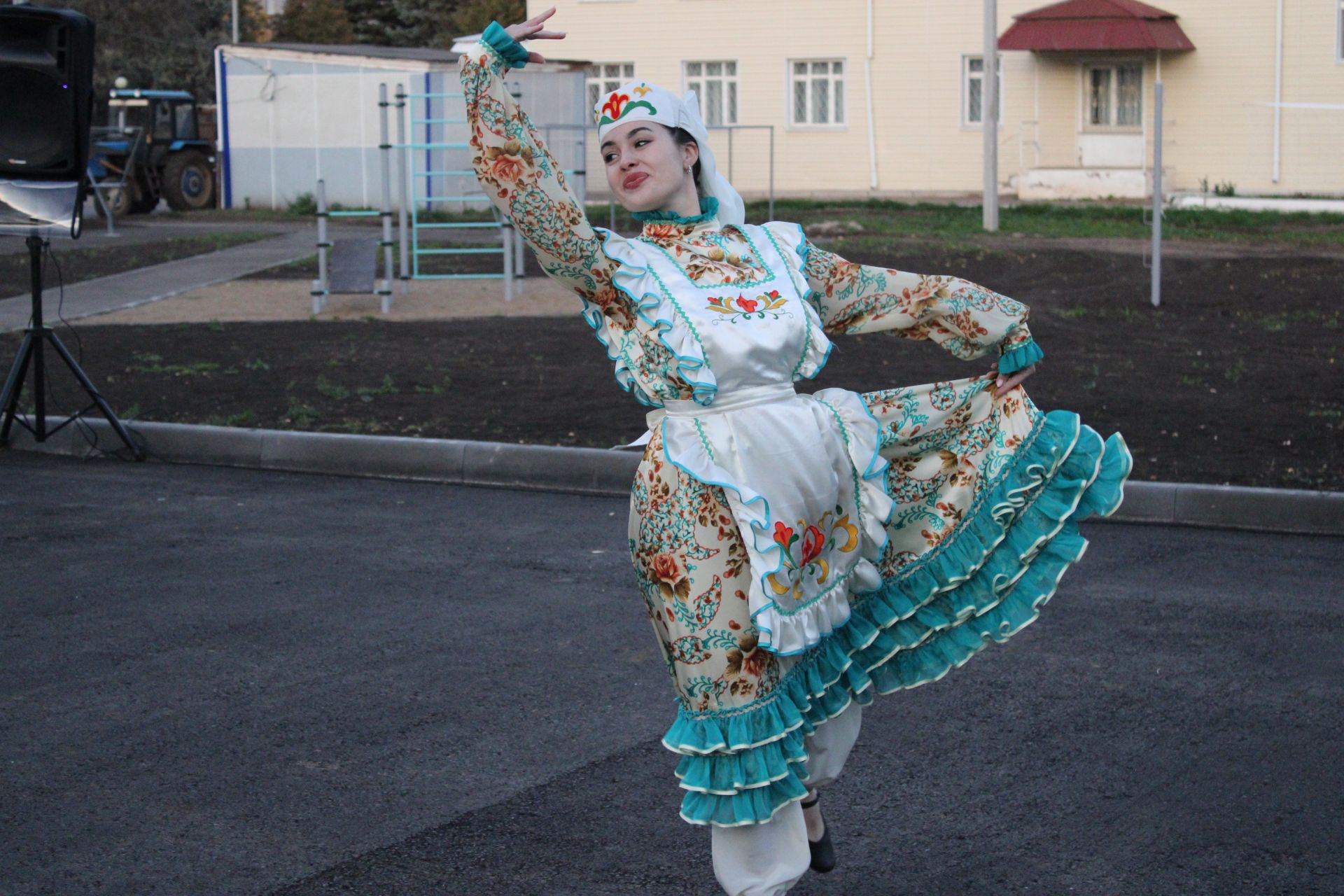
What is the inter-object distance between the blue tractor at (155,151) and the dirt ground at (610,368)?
16.6 metres

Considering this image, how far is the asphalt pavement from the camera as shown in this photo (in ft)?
12.9

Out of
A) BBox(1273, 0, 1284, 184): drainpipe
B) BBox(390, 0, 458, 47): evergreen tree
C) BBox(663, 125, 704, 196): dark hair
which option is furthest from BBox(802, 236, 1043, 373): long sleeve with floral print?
BBox(390, 0, 458, 47): evergreen tree

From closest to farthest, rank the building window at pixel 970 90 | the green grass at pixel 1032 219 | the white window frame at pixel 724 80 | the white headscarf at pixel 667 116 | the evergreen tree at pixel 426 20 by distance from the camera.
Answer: the white headscarf at pixel 667 116 < the green grass at pixel 1032 219 < the building window at pixel 970 90 < the white window frame at pixel 724 80 < the evergreen tree at pixel 426 20

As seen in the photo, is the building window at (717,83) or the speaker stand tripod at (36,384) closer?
the speaker stand tripod at (36,384)

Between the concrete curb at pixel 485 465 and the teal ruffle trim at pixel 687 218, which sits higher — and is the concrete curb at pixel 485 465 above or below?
below

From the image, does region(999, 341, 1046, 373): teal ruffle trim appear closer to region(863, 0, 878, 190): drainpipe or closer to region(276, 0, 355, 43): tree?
region(863, 0, 878, 190): drainpipe

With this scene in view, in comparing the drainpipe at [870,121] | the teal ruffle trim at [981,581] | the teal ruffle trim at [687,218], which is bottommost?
the teal ruffle trim at [981,581]

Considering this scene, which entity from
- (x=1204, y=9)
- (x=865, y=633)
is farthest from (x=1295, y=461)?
(x=1204, y=9)

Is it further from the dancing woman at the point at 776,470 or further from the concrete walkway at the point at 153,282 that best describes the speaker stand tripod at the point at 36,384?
the dancing woman at the point at 776,470

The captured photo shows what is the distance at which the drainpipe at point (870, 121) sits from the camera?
3547 centimetres

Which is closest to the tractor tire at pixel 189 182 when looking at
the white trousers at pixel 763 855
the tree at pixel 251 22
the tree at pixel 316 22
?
the tree at pixel 316 22

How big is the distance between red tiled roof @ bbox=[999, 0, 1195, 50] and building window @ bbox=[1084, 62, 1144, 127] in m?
1.37

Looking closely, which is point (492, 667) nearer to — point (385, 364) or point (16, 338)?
point (385, 364)

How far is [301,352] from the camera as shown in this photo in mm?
12898
